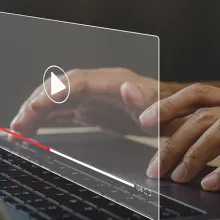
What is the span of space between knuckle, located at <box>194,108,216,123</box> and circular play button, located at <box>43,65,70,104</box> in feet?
0.46

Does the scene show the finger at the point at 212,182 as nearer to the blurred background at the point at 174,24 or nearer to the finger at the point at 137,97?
the finger at the point at 137,97

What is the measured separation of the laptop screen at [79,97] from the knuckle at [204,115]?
0.36 feet

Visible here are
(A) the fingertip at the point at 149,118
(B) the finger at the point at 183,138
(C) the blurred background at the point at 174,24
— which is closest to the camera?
(A) the fingertip at the point at 149,118

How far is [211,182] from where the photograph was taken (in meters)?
0.80

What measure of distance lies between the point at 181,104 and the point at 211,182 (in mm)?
123

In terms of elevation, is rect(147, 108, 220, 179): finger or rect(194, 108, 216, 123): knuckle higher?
rect(194, 108, 216, 123): knuckle

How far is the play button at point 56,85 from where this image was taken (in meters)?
0.81

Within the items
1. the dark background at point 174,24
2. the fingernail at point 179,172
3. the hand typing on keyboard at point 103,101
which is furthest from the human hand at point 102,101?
the dark background at point 174,24

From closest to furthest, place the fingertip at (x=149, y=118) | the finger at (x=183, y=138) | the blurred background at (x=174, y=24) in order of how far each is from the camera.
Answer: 1. the fingertip at (x=149, y=118)
2. the finger at (x=183, y=138)
3. the blurred background at (x=174, y=24)

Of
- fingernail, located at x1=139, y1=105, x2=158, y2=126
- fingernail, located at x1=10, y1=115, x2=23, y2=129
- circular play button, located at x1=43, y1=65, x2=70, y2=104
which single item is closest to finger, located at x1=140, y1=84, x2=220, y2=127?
fingernail, located at x1=139, y1=105, x2=158, y2=126

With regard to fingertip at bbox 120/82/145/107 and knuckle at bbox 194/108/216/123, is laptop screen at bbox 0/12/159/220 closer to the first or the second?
fingertip at bbox 120/82/145/107

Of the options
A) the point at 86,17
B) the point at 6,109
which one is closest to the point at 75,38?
the point at 6,109

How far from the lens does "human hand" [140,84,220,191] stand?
705 millimetres

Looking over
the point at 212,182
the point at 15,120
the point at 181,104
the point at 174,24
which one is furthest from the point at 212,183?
the point at 174,24
